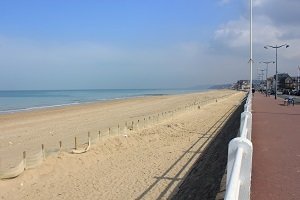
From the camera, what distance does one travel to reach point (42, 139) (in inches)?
1014

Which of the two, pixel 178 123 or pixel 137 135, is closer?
pixel 137 135

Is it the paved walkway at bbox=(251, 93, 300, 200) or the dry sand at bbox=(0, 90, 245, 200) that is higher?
the paved walkway at bbox=(251, 93, 300, 200)

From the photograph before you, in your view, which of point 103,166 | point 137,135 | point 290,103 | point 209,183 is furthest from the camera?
point 290,103

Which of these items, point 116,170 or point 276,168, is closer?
point 276,168

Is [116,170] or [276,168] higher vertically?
[276,168]

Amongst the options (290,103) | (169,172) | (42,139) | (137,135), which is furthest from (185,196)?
(290,103)

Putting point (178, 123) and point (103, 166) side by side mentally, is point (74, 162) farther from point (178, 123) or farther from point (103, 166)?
point (178, 123)

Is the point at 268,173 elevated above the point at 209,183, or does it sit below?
above

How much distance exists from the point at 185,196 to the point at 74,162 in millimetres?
6731

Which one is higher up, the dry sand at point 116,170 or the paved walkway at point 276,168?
the paved walkway at point 276,168

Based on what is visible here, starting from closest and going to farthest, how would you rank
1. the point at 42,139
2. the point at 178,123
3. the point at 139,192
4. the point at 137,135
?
the point at 139,192 < the point at 137,135 < the point at 42,139 < the point at 178,123

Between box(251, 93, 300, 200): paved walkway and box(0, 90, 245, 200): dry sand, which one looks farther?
box(0, 90, 245, 200): dry sand

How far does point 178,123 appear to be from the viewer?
28.4 metres

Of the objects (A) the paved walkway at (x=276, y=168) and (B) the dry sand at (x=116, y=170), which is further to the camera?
(B) the dry sand at (x=116, y=170)
